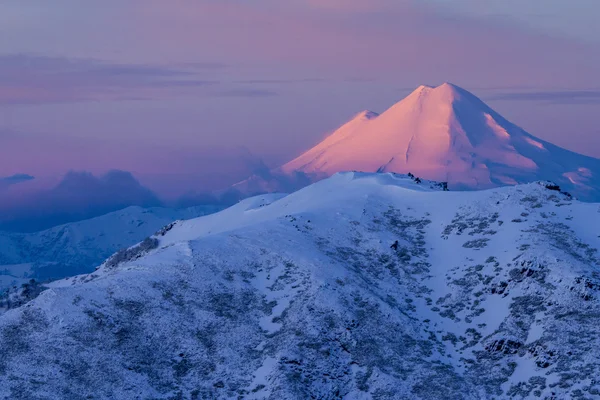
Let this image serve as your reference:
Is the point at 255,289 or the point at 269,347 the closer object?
the point at 269,347

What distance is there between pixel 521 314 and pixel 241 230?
3453 centimetres

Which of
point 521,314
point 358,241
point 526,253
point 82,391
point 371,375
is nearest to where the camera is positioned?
point 82,391

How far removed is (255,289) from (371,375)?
56.0ft

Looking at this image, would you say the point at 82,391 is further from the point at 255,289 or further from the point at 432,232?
the point at 432,232

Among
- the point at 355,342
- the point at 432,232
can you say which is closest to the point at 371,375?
the point at 355,342

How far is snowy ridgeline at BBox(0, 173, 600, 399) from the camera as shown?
3059 inches

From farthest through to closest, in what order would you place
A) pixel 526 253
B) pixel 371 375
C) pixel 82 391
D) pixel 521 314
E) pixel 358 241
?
1. pixel 358 241
2. pixel 526 253
3. pixel 521 314
4. pixel 371 375
5. pixel 82 391

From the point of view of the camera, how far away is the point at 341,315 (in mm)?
86188

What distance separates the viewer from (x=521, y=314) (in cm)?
8669

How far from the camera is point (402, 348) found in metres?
84.3

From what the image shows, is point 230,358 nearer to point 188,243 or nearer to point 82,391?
point 82,391

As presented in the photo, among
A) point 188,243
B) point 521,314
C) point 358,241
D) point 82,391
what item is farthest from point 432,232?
point 82,391

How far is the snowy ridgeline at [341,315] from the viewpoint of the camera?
7769cm

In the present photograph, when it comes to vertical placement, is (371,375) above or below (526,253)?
below
